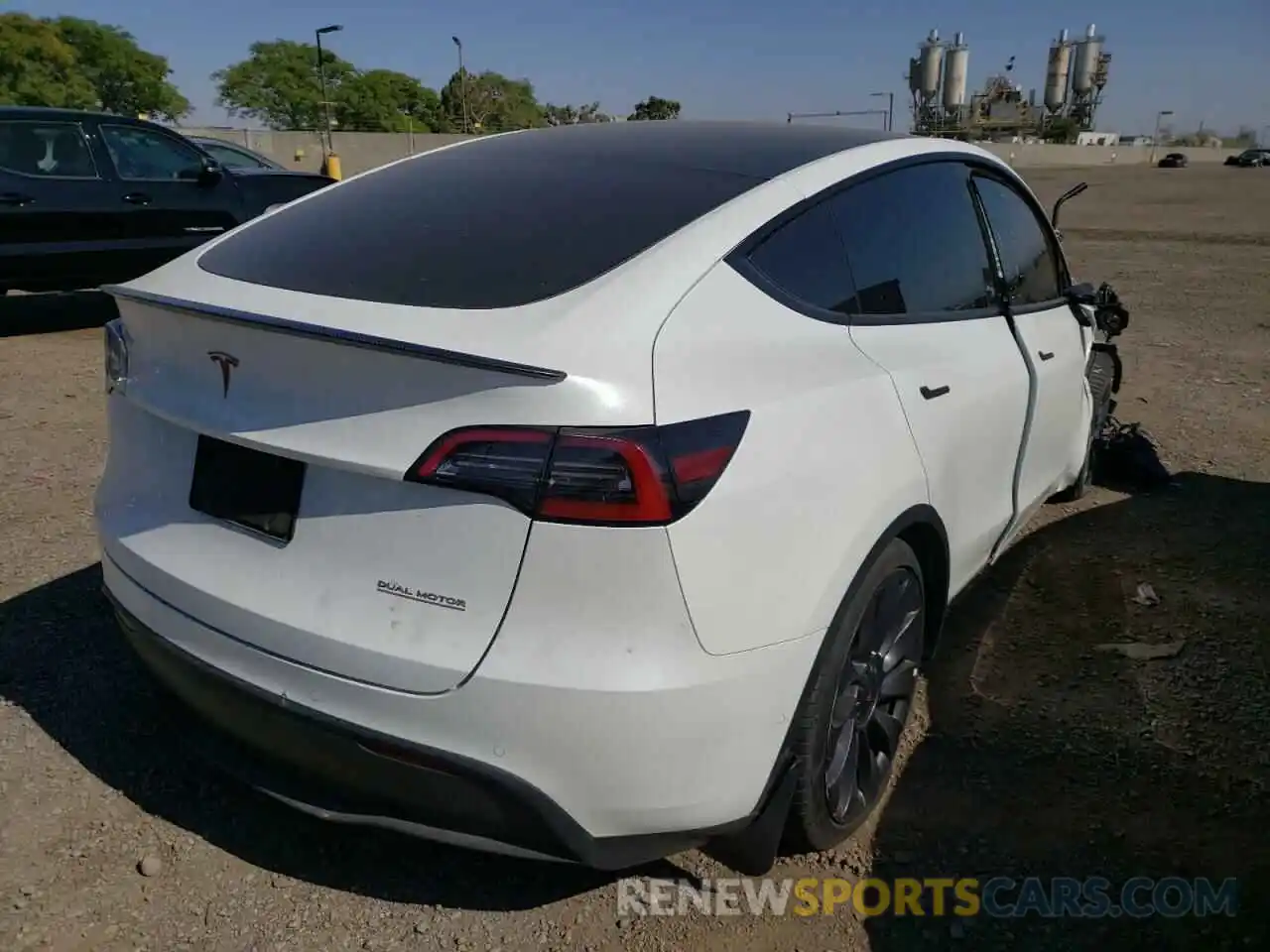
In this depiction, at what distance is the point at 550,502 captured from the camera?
163cm

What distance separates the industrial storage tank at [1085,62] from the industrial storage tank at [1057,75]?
89 centimetres

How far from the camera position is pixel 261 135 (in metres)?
37.9

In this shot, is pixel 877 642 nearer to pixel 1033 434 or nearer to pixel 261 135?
pixel 1033 434

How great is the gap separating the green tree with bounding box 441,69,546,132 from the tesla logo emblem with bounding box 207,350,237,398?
9864cm

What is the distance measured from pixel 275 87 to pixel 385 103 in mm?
11100

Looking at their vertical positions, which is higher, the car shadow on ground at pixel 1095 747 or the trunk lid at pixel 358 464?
the trunk lid at pixel 358 464

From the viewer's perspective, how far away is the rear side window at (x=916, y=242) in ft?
7.91

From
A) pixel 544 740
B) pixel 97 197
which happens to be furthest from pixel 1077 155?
pixel 544 740

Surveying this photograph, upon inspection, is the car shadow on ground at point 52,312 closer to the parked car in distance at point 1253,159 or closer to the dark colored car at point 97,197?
the dark colored car at point 97,197

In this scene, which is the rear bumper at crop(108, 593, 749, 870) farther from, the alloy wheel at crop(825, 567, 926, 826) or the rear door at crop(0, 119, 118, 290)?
the rear door at crop(0, 119, 118, 290)

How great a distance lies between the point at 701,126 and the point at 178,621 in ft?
6.91

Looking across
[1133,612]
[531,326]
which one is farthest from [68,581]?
[1133,612]

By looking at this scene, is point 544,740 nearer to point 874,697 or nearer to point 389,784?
point 389,784

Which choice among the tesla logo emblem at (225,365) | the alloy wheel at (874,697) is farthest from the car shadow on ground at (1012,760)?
the tesla logo emblem at (225,365)
